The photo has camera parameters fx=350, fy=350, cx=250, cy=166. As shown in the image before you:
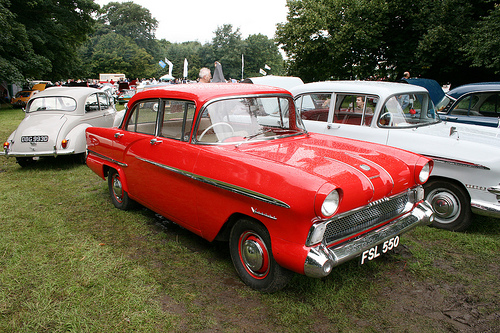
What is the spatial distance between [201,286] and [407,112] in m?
3.86

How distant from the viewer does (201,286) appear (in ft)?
10.2

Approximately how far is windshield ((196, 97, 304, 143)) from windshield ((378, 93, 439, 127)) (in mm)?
1773

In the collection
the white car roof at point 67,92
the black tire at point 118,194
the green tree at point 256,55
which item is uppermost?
the green tree at point 256,55

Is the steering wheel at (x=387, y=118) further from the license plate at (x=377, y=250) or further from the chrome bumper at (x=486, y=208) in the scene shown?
the license plate at (x=377, y=250)

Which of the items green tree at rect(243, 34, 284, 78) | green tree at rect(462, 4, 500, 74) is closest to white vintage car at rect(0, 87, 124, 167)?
green tree at rect(462, 4, 500, 74)

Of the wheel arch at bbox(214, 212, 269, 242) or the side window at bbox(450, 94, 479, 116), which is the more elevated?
the side window at bbox(450, 94, 479, 116)

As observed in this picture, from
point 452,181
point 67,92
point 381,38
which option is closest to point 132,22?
point 381,38

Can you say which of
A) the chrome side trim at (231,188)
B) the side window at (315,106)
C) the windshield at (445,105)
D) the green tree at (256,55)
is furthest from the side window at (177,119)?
the green tree at (256,55)

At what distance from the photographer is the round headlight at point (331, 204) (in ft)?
8.03

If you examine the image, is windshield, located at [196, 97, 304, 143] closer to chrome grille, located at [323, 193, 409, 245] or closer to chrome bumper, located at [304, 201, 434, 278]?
chrome grille, located at [323, 193, 409, 245]

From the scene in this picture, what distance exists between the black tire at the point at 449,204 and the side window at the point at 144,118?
3.45 meters

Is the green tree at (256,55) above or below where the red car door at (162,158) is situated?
above

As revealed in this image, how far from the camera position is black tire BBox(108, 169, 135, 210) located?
4.79m

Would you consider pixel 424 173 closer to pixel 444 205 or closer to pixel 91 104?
pixel 444 205
